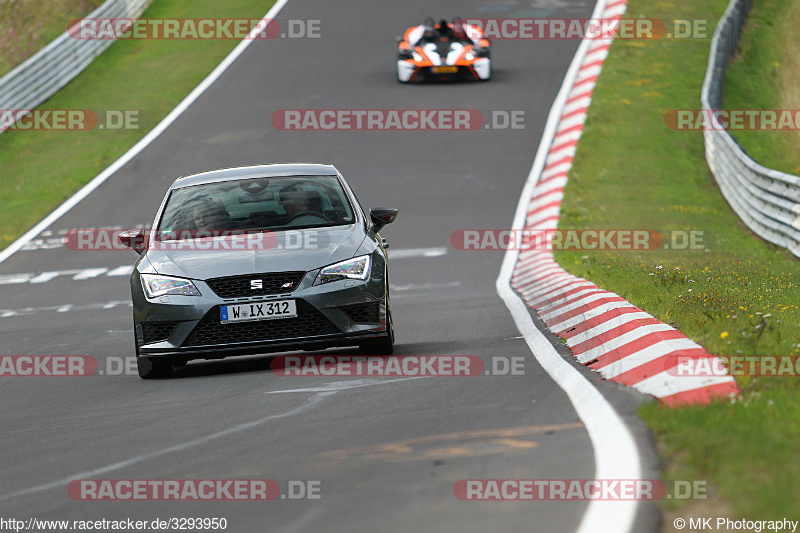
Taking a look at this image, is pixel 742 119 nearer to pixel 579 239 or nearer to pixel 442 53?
pixel 442 53

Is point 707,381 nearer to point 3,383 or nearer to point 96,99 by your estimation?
point 3,383

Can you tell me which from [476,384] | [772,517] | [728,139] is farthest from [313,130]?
[772,517]

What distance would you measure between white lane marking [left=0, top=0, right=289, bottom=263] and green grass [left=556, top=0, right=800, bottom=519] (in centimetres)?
837

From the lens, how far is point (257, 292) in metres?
9.14

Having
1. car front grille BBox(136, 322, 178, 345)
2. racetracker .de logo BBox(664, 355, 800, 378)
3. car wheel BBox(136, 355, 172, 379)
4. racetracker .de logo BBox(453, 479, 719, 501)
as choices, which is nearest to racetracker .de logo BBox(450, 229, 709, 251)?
car wheel BBox(136, 355, 172, 379)

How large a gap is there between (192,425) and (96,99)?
22.3 metres

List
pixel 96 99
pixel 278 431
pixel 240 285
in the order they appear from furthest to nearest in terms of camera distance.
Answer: pixel 96 99 → pixel 240 285 → pixel 278 431

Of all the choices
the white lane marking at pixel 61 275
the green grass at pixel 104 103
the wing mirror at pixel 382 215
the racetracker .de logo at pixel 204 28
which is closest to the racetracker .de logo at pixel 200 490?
the wing mirror at pixel 382 215

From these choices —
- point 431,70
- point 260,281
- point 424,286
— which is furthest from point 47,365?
point 431,70

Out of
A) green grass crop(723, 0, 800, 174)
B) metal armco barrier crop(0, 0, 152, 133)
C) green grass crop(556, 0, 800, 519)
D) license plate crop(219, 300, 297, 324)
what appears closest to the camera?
green grass crop(556, 0, 800, 519)

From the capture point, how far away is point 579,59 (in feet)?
94.9

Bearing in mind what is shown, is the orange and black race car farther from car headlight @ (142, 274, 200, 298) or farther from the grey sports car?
car headlight @ (142, 274, 200, 298)

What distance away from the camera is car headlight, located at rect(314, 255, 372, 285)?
9234 millimetres

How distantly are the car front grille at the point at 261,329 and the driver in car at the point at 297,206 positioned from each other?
123 centimetres
